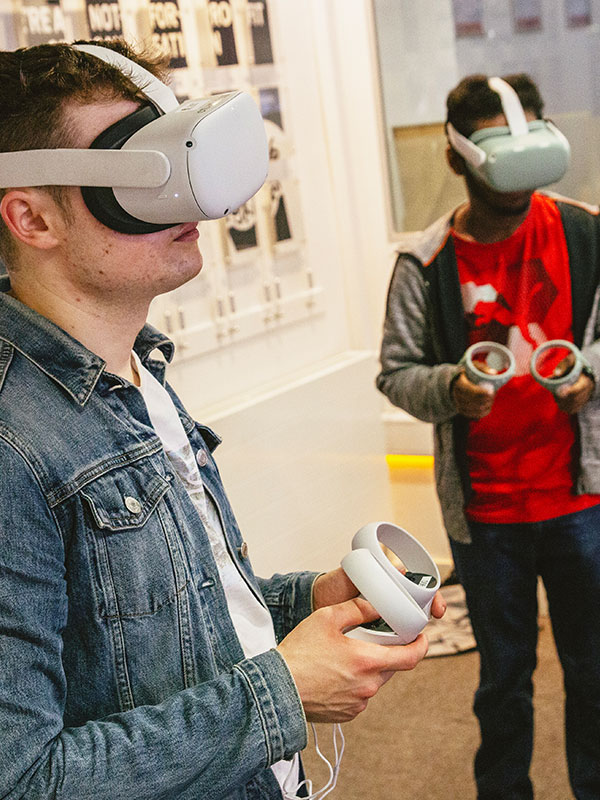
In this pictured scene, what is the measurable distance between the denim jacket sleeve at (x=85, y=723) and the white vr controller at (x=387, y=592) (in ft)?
0.42

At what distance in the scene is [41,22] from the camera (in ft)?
7.92

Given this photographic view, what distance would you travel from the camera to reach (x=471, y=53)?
3.55 metres

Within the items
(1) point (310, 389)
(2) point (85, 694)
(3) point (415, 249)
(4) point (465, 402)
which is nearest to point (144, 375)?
(2) point (85, 694)

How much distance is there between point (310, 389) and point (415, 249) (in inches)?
42.6

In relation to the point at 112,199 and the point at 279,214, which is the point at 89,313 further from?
the point at 279,214

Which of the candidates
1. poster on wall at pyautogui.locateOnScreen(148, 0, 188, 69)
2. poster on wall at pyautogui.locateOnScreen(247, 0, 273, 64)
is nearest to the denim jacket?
poster on wall at pyautogui.locateOnScreen(148, 0, 188, 69)

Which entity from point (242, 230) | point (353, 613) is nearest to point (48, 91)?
point (353, 613)

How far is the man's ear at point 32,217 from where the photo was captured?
1094 millimetres

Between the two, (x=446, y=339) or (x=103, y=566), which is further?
(x=446, y=339)

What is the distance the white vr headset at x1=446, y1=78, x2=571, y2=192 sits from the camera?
2.06m

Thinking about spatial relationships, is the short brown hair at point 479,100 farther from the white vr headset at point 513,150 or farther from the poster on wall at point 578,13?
the poster on wall at point 578,13

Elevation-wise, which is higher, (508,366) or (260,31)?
(260,31)

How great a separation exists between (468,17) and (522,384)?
193 cm

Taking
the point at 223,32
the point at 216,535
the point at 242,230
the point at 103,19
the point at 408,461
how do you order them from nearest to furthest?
the point at 216,535
the point at 103,19
the point at 223,32
the point at 242,230
the point at 408,461
